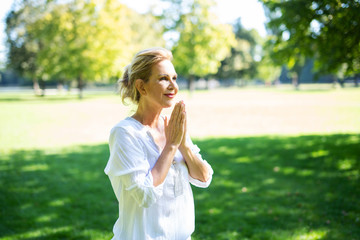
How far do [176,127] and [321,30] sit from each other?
6484 mm

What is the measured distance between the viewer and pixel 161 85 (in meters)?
2.01

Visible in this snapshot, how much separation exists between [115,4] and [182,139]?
120ft

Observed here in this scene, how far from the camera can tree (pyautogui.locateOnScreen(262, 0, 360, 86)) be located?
5816 mm

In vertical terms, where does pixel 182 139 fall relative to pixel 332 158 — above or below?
above

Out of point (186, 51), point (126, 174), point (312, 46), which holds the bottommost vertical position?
point (126, 174)

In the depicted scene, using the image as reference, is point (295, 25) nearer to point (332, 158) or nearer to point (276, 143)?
point (332, 158)

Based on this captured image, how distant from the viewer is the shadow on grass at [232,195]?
486cm

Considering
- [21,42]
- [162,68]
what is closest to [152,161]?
[162,68]

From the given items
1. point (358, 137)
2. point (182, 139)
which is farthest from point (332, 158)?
point (182, 139)

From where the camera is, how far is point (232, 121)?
1803 centimetres

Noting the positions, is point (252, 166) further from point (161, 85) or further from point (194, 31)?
point (194, 31)

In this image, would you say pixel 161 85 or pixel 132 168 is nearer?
pixel 132 168

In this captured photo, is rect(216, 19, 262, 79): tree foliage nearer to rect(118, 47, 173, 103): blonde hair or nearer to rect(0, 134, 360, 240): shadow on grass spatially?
rect(0, 134, 360, 240): shadow on grass

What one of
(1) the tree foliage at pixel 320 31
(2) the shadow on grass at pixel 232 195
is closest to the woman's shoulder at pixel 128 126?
(2) the shadow on grass at pixel 232 195
